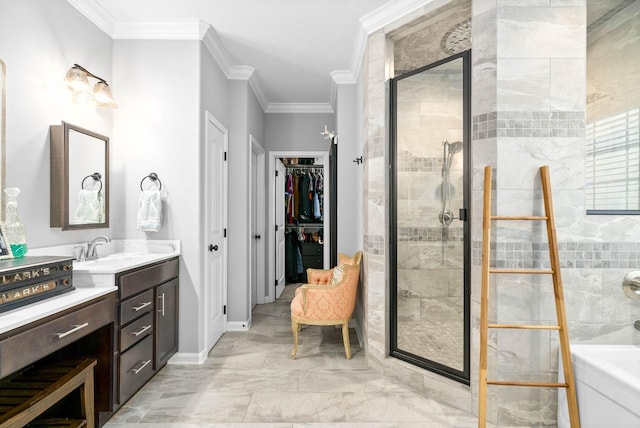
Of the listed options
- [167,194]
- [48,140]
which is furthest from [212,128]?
[48,140]

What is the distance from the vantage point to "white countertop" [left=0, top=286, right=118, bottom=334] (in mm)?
1364

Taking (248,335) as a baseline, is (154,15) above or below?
above

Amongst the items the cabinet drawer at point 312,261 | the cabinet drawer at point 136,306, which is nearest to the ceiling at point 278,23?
the cabinet drawer at point 136,306

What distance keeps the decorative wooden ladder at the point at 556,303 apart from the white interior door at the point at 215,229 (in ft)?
7.10

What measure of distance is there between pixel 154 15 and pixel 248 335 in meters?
2.95

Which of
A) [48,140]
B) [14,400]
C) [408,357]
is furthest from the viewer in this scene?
[408,357]

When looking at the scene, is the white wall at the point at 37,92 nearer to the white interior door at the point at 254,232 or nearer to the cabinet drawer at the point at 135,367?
the cabinet drawer at the point at 135,367

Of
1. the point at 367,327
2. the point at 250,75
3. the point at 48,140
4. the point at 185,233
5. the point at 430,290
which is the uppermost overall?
the point at 250,75

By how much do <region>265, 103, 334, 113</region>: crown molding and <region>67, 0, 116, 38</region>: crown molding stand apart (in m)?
2.24

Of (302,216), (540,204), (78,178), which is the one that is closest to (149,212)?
(78,178)

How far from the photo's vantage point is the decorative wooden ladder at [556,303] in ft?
6.12

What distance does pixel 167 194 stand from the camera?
2.89 m

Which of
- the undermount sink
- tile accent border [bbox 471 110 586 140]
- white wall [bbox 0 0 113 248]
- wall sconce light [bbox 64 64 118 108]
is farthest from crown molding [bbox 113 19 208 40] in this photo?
tile accent border [bbox 471 110 586 140]

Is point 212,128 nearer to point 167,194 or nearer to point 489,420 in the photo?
point 167,194
